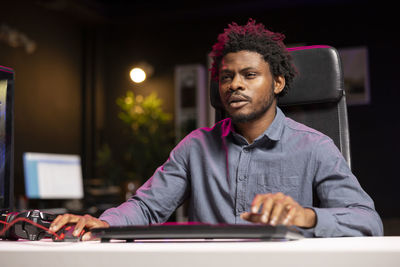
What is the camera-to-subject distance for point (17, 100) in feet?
17.4

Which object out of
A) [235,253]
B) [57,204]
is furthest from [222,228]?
[57,204]

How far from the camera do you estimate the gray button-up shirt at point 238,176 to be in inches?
52.6

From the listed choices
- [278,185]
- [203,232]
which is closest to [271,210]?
[203,232]

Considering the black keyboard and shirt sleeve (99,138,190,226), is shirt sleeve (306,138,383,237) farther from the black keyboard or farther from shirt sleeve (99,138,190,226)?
shirt sleeve (99,138,190,226)

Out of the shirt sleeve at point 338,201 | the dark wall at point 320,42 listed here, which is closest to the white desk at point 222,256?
the shirt sleeve at point 338,201

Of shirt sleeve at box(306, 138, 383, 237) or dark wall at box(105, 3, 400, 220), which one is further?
dark wall at box(105, 3, 400, 220)

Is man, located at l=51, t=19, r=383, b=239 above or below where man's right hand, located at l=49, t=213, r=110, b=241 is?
above

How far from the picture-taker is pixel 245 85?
148cm

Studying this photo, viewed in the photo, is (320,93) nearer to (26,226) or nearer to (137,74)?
(26,226)

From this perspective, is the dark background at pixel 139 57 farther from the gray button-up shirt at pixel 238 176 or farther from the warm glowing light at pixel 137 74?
the gray button-up shirt at pixel 238 176

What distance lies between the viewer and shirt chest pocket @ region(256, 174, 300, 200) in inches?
55.3

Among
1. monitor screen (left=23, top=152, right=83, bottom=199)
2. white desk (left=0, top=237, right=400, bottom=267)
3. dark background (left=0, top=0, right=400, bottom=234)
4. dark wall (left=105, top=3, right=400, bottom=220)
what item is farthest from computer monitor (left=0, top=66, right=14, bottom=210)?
dark background (left=0, top=0, right=400, bottom=234)

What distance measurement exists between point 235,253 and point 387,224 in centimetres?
501

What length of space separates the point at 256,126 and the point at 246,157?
4.9 inches
